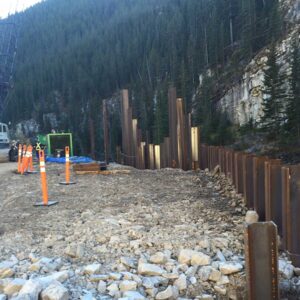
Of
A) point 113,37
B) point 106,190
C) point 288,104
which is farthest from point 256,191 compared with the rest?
point 113,37

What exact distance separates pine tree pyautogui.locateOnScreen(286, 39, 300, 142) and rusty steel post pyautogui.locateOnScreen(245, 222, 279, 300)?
3544cm

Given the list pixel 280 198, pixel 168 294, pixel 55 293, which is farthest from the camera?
pixel 280 198

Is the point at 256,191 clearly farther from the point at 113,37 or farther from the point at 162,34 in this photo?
the point at 113,37

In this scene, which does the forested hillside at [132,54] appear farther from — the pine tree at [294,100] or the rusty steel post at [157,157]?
the rusty steel post at [157,157]

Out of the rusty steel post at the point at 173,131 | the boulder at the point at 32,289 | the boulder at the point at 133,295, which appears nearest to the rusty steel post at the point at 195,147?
the rusty steel post at the point at 173,131

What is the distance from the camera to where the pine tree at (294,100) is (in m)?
38.3

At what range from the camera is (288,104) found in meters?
40.4

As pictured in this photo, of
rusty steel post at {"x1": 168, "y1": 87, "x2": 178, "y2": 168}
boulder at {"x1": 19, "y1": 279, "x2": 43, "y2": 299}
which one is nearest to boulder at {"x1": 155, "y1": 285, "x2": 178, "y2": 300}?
boulder at {"x1": 19, "y1": 279, "x2": 43, "y2": 299}

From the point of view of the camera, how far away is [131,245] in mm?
5250

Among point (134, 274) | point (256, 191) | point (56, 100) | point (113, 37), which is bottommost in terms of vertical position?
point (134, 274)

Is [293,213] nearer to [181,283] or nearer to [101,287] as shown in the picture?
[181,283]

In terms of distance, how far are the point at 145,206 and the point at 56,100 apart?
11028cm

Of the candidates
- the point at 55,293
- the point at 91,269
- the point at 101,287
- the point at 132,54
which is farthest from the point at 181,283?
the point at 132,54

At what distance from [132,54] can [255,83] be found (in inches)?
2431
